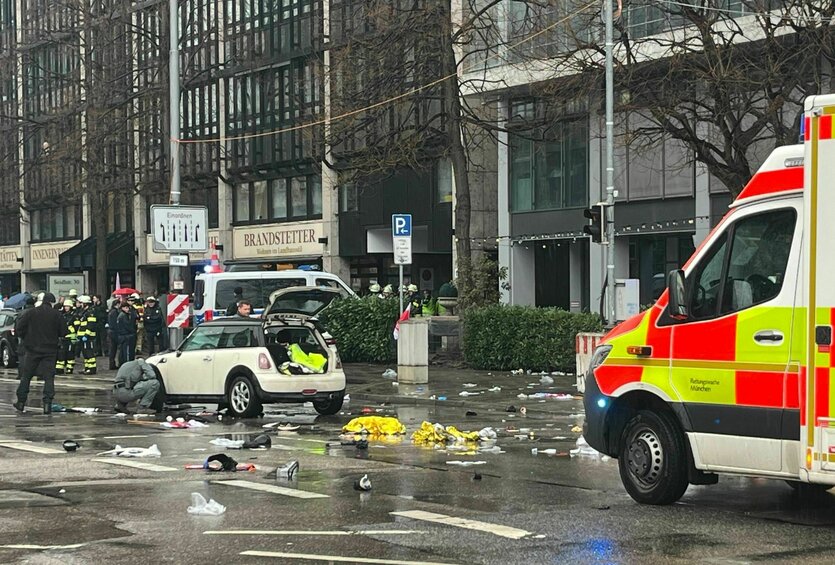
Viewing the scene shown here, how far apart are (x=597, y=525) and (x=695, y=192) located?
2580 centimetres

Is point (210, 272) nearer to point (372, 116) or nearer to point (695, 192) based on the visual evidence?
point (372, 116)

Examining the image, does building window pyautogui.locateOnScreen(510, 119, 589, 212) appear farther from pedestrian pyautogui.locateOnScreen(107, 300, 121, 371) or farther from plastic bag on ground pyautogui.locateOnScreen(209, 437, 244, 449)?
plastic bag on ground pyautogui.locateOnScreen(209, 437, 244, 449)

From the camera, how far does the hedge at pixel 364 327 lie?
2975cm

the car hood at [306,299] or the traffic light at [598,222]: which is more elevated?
the traffic light at [598,222]

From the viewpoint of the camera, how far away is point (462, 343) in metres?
27.9

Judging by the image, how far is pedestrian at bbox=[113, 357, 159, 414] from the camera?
1956 cm

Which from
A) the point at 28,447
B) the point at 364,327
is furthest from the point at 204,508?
the point at 364,327

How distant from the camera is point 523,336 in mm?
26094

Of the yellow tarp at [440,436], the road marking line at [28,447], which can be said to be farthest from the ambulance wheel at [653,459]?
the road marking line at [28,447]

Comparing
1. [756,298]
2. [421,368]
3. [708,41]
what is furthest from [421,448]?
[708,41]

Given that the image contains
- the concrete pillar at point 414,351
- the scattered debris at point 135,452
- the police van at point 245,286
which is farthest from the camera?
the police van at point 245,286

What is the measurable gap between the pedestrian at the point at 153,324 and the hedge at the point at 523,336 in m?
8.35

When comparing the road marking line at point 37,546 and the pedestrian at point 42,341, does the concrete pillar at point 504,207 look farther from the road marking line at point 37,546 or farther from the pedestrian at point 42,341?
the road marking line at point 37,546

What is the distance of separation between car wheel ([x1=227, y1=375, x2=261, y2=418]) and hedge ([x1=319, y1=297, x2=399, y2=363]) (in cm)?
1092
